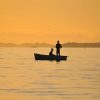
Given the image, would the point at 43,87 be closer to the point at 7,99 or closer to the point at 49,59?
the point at 7,99

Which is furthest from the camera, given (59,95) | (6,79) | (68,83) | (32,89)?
(6,79)

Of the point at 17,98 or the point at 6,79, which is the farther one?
the point at 6,79

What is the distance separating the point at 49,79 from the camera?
37.4 metres

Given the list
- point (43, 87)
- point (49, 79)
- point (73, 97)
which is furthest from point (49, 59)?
point (73, 97)

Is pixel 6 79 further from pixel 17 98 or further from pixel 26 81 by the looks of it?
pixel 17 98

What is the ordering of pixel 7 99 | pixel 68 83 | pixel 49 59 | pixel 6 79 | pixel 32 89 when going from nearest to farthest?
pixel 7 99
pixel 32 89
pixel 68 83
pixel 6 79
pixel 49 59

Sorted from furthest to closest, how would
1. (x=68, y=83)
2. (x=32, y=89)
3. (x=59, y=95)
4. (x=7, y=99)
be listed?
1. (x=68, y=83)
2. (x=32, y=89)
3. (x=59, y=95)
4. (x=7, y=99)

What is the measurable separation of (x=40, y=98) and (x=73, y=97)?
172cm

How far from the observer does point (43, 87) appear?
1249 inches

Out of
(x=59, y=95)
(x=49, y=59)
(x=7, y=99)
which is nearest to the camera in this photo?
(x=7, y=99)

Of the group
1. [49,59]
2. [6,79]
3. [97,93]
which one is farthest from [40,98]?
[49,59]

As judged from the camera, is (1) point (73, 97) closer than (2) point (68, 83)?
Yes

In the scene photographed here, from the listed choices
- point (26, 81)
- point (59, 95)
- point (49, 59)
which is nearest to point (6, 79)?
point (26, 81)

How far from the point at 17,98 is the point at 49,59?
39874 mm
